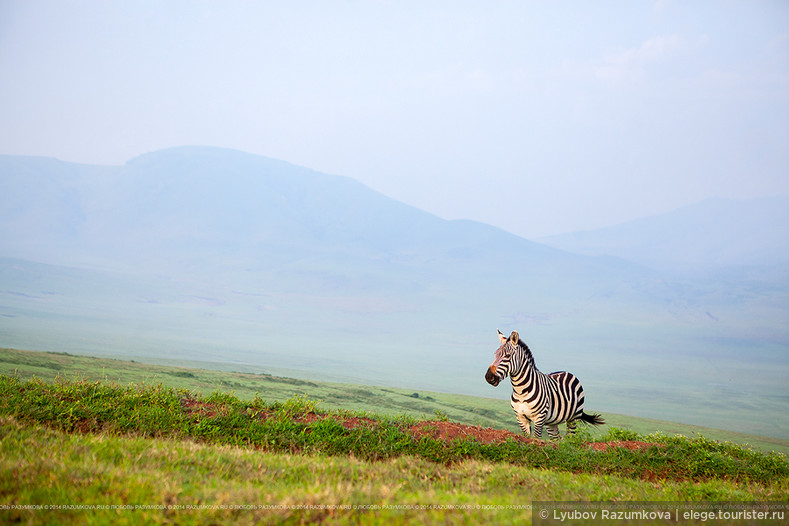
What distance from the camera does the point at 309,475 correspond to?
20.7 feet

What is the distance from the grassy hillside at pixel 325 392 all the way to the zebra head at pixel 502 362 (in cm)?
429

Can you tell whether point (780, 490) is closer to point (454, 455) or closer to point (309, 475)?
point (454, 455)

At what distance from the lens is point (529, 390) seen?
10.9m

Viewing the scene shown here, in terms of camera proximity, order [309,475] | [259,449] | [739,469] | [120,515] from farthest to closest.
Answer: [739,469], [259,449], [309,475], [120,515]

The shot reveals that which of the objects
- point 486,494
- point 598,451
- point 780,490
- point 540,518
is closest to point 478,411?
point 598,451

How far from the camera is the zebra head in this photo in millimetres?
10340

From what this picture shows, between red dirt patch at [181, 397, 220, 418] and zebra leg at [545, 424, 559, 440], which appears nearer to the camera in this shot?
red dirt patch at [181, 397, 220, 418]

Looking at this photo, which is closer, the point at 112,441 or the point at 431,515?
the point at 431,515

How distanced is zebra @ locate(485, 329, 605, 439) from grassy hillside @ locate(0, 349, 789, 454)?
384 cm

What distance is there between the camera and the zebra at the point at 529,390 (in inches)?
415

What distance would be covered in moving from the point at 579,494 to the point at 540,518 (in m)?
1.90

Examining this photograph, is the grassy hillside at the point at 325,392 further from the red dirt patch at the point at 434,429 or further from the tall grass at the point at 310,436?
the tall grass at the point at 310,436

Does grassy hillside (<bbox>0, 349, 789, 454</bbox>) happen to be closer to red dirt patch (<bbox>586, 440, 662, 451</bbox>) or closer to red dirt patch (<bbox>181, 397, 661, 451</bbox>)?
red dirt patch (<bbox>181, 397, 661, 451</bbox>)

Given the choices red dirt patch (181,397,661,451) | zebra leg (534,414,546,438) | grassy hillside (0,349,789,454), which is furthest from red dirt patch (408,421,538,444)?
grassy hillside (0,349,789,454)
